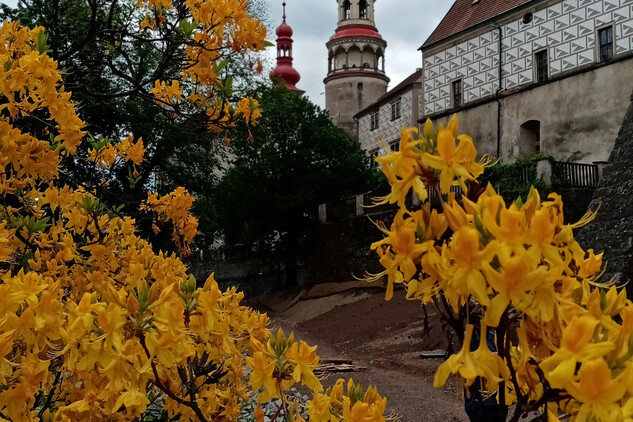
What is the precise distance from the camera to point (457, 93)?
1006 inches

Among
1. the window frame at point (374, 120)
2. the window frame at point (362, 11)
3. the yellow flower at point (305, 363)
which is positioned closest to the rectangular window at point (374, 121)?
the window frame at point (374, 120)

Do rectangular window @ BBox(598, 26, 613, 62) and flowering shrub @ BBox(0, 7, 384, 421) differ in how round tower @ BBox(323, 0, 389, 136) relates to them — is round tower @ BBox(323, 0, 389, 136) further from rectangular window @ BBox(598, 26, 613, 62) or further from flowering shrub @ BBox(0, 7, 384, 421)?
flowering shrub @ BBox(0, 7, 384, 421)

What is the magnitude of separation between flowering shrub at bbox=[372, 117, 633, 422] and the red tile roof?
24.2 metres

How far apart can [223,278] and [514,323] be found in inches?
1121

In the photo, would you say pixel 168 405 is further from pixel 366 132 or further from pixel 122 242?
pixel 366 132

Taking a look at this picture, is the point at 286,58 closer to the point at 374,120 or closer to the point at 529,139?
the point at 374,120

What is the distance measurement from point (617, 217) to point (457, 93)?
1426cm

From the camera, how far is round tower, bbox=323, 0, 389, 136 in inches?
1663

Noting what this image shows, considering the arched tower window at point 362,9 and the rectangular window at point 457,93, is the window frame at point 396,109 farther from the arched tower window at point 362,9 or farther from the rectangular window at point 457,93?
the arched tower window at point 362,9

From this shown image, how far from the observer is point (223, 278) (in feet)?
95.5

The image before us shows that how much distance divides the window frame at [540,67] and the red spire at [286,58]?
96.8 feet

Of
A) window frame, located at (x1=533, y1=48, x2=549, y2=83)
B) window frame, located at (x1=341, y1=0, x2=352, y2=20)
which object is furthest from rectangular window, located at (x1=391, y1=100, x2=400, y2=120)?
window frame, located at (x1=341, y1=0, x2=352, y2=20)

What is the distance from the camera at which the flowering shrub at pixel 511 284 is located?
95cm

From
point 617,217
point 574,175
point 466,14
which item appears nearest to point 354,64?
point 466,14
